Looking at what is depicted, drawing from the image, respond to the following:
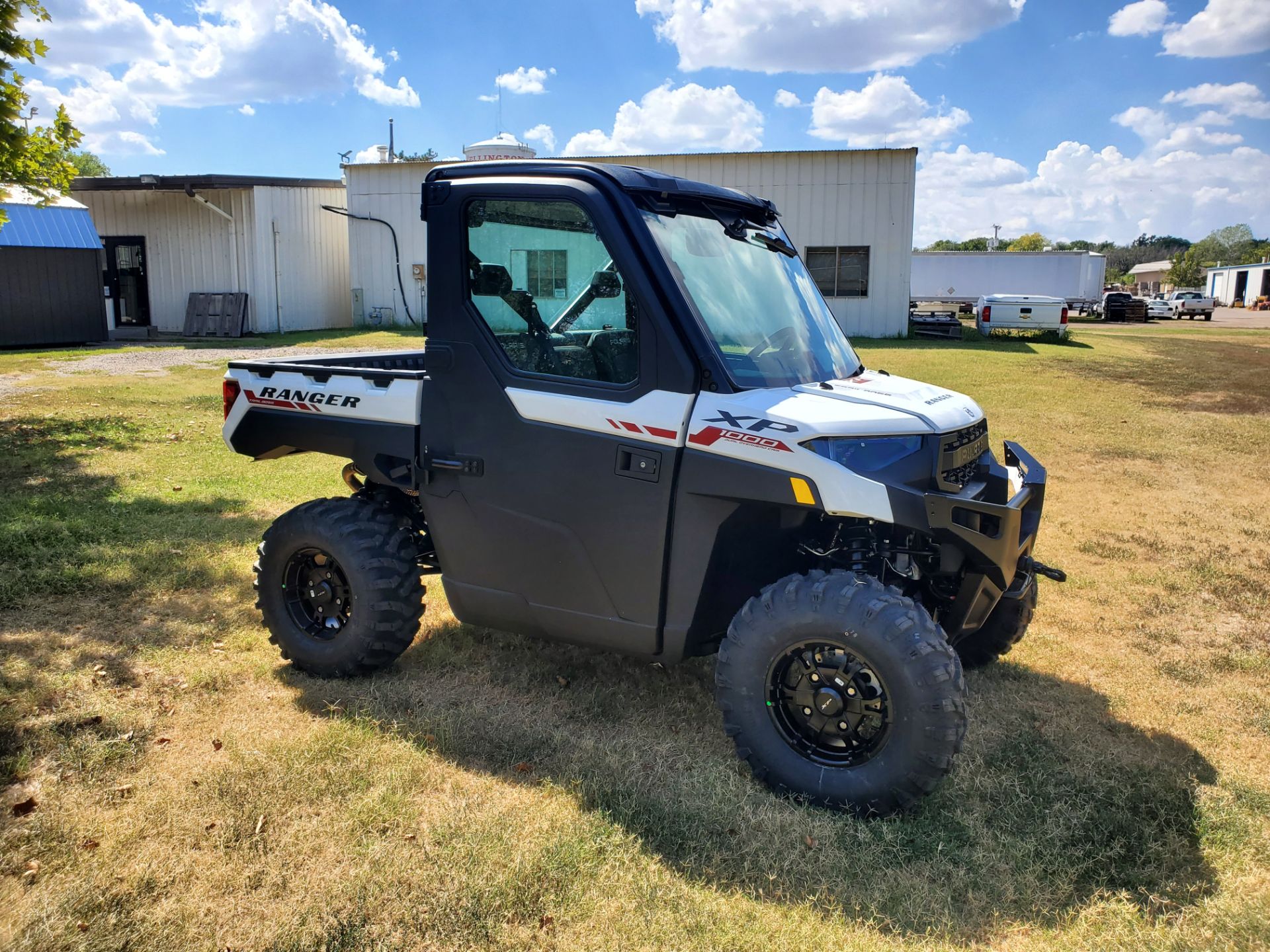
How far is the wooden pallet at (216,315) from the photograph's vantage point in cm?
2606

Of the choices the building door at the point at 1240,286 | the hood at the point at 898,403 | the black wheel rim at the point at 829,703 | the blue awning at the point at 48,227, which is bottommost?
the black wheel rim at the point at 829,703

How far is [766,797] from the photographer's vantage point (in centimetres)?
367

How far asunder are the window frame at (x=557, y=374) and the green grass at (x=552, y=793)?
1555mm

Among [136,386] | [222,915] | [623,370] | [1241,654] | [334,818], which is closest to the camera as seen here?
[222,915]

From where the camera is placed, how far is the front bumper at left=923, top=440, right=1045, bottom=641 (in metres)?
3.46

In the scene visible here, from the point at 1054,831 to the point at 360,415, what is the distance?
3.41m

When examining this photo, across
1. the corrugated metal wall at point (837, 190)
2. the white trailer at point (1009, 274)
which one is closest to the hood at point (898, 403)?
the corrugated metal wall at point (837, 190)

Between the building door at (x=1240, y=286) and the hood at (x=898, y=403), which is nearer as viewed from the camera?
the hood at (x=898, y=403)

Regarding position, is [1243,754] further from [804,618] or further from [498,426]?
[498,426]

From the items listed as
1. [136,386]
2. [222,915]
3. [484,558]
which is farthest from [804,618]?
[136,386]

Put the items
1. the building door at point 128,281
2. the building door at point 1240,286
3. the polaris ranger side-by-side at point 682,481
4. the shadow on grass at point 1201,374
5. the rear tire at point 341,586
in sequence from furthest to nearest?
the building door at point 1240,286
the building door at point 128,281
the shadow on grass at point 1201,374
the rear tire at point 341,586
the polaris ranger side-by-side at point 682,481

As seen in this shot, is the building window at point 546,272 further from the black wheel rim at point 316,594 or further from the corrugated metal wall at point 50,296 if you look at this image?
the corrugated metal wall at point 50,296

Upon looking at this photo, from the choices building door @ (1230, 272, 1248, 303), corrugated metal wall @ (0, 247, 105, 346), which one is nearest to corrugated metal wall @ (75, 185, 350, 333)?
corrugated metal wall @ (0, 247, 105, 346)

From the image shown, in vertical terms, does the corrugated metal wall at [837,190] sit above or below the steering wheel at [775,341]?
above
